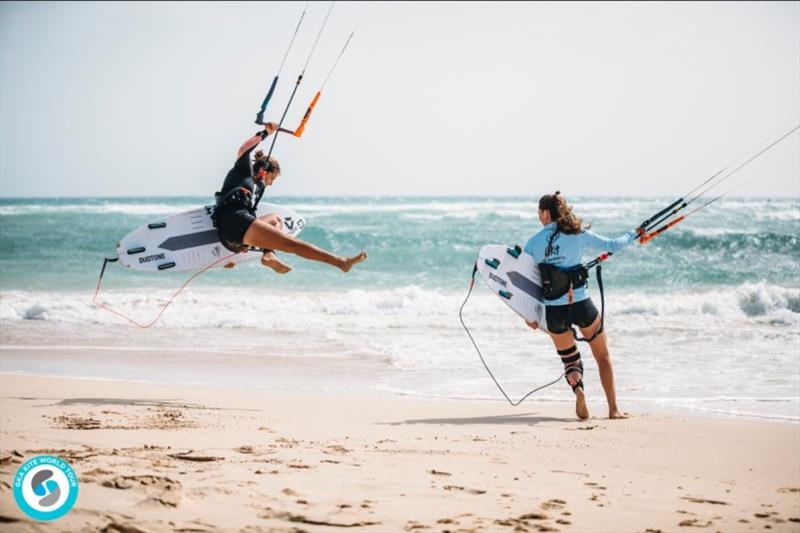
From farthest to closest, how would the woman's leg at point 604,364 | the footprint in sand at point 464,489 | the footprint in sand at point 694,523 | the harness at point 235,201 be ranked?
the harness at point 235,201
the woman's leg at point 604,364
the footprint in sand at point 464,489
the footprint in sand at point 694,523

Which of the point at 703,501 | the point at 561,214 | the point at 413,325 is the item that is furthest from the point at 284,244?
the point at 413,325

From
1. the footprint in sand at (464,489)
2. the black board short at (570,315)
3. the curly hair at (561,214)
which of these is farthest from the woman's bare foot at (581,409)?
the footprint in sand at (464,489)

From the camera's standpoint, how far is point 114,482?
11.4ft

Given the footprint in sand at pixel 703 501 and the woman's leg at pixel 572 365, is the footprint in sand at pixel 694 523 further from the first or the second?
the woman's leg at pixel 572 365

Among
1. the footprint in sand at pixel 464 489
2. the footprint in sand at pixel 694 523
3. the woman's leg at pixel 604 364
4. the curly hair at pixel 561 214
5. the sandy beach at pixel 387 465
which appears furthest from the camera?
the woman's leg at pixel 604 364

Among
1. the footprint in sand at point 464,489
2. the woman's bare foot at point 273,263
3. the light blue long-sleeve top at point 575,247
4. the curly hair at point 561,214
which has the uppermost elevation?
the curly hair at point 561,214

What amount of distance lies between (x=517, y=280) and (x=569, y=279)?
24.7 inches

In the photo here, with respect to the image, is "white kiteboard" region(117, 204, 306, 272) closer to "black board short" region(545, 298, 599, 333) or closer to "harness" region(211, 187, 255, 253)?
"harness" region(211, 187, 255, 253)

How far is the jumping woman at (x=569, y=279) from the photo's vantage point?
231 inches

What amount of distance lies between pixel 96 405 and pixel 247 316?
5941mm

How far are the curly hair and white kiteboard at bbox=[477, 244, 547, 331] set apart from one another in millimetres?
454

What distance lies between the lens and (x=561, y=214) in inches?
230

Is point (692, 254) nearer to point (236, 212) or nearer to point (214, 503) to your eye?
point (236, 212)

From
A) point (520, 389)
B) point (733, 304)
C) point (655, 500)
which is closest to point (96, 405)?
point (520, 389)
